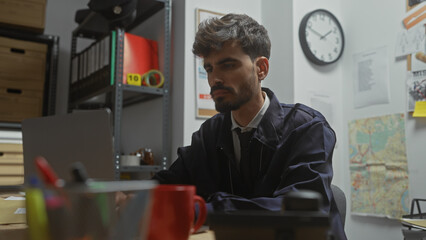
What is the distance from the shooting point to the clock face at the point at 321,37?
254cm

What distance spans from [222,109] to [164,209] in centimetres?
80

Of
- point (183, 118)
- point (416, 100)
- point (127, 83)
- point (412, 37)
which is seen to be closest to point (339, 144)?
point (416, 100)

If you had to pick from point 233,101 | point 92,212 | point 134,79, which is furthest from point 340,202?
point 134,79

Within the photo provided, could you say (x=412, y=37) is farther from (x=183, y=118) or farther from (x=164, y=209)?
(x=164, y=209)

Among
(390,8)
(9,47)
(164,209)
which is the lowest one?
(164,209)

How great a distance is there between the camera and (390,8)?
2.47m

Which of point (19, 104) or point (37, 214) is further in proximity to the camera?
point (19, 104)

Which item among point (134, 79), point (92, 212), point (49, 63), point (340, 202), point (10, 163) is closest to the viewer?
point (92, 212)

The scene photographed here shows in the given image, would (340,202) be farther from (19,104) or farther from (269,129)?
(19,104)

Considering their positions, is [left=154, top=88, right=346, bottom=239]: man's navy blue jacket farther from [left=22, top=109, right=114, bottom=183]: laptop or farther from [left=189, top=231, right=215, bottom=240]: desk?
[left=22, top=109, right=114, bottom=183]: laptop

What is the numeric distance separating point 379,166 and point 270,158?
149 cm

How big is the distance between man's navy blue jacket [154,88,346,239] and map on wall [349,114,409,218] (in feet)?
4.25

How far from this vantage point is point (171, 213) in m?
0.48

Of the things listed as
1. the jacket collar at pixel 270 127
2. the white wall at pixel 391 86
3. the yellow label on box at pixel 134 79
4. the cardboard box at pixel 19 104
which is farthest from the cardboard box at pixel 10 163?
the white wall at pixel 391 86
